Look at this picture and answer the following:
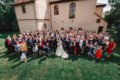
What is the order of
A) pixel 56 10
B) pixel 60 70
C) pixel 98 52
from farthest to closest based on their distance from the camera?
pixel 56 10 < pixel 98 52 < pixel 60 70

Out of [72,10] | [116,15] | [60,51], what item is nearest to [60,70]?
[60,51]

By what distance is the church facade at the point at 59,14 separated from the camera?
45.5 feet

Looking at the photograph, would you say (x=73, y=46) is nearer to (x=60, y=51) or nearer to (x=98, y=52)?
(x=60, y=51)

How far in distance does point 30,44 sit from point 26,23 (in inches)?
415

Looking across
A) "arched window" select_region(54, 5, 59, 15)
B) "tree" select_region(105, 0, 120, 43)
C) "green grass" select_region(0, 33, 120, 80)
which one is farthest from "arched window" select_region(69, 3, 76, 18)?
"green grass" select_region(0, 33, 120, 80)

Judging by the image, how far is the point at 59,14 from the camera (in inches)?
640

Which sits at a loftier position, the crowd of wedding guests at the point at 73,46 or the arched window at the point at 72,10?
the arched window at the point at 72,10

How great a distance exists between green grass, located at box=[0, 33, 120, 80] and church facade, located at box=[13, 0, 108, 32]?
10437mm

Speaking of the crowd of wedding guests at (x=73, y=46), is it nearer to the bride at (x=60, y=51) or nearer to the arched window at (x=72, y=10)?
the bride at (x=60, y=51)

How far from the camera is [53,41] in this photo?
23.9 feet

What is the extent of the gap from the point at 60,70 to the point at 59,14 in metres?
14.2

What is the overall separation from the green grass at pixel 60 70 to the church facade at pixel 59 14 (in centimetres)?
1044

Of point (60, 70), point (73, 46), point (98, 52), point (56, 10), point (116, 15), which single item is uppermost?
point (56, 10)

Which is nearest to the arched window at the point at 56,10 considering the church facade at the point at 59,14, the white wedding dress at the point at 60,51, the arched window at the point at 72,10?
the church facade at the point at 59,14
